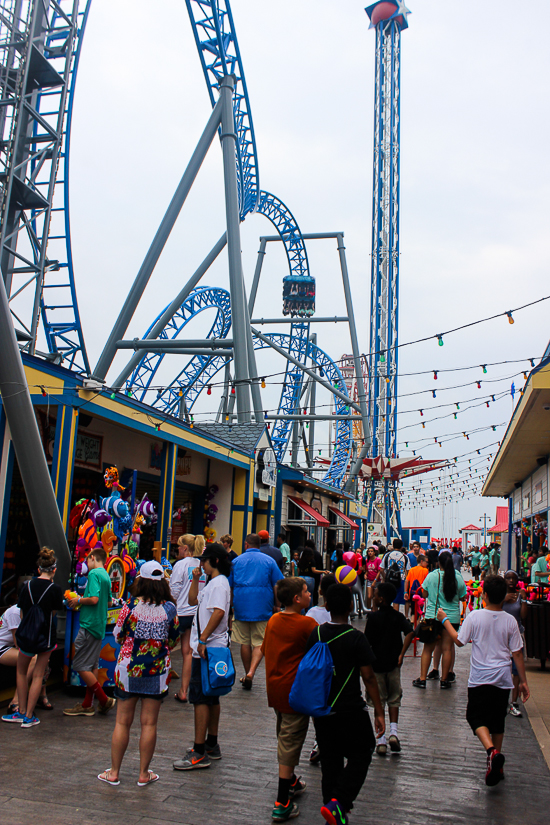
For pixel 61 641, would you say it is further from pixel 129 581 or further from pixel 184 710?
pixel 184 710

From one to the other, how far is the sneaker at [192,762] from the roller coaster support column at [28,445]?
242 cm

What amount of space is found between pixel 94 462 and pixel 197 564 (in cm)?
380

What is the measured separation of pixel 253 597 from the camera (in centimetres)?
711

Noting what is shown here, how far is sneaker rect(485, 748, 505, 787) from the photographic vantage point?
4238 millimetres

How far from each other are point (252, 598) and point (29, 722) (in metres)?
2.47

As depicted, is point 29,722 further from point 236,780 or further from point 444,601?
point 444,601

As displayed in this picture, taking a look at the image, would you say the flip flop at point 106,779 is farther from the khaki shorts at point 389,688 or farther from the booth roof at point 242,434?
the booth roof at point 242,434

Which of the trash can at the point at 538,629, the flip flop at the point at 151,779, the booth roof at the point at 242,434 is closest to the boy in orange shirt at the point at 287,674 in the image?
the flip flop at the point at 151,779

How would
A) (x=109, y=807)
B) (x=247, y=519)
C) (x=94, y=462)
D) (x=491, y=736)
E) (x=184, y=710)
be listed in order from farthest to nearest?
(x=247, y=519), (x=94, y=462), (x=184, y=710), (x=491, y=736), (x=109, y=807)

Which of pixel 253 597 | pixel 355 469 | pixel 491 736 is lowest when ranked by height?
pixel 491 736

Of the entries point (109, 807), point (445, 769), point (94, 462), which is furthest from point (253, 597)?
point (94, 462)

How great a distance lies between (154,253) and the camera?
1568 cm

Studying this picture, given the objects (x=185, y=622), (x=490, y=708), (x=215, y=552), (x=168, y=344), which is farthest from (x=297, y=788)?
(x=168, y=344)

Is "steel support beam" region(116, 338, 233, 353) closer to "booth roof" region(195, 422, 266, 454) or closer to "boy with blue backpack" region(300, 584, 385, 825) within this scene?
"booth roof" region(195, 422, 266, 454)
